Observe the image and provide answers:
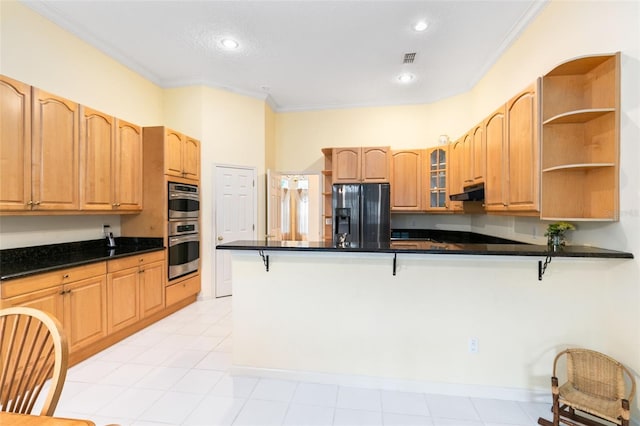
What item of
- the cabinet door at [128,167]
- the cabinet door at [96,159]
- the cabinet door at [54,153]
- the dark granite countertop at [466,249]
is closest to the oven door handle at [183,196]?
the cabinet door at [128,167]

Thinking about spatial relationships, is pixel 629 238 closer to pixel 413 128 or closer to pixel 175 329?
pixel 413 128

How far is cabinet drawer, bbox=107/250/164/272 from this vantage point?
2750 mm

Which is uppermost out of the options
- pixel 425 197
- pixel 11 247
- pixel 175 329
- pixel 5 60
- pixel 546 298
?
pixel 5 60

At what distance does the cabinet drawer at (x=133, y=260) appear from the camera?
2750mm

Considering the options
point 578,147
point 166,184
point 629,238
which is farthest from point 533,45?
point 166,184

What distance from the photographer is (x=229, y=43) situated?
325cm

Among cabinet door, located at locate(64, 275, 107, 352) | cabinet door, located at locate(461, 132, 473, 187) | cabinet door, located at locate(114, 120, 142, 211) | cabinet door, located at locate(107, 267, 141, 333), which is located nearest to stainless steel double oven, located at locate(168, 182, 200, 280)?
cabinet door, located at locate(114, 120, 142, 211)

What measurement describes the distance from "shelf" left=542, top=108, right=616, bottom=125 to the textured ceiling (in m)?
1.27

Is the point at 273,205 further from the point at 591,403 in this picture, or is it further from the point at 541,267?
the point at 591,403

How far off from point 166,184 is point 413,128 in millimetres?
3878

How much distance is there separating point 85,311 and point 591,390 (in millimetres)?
3777

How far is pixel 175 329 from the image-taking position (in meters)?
3.19

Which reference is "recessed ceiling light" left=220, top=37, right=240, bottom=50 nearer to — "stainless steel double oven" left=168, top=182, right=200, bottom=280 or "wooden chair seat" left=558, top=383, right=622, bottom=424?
"stainless steel double oven" left=168, top=182, right=200, bottom=280

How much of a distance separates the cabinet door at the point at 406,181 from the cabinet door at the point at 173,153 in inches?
122
